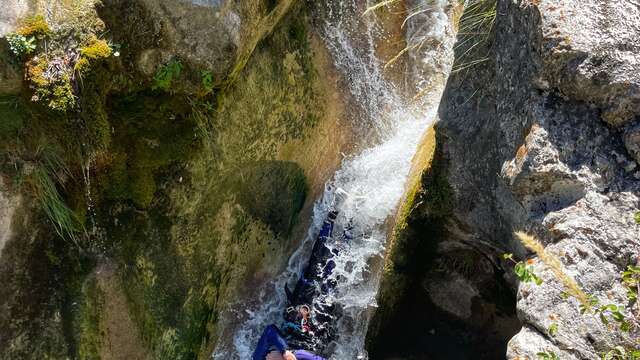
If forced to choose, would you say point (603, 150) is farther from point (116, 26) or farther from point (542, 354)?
point (116, 26)

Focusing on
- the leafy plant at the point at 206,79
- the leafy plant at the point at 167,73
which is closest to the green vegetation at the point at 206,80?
the leafy plant at the point at 206,79

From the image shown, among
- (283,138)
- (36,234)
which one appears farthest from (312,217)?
(36,234)

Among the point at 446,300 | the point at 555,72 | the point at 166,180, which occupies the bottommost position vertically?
the point at 446,300

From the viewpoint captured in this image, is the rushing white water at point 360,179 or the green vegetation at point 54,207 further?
the rushing white water at point 360,179

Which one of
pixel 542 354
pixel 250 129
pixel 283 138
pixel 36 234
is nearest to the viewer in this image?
pixel 542 354

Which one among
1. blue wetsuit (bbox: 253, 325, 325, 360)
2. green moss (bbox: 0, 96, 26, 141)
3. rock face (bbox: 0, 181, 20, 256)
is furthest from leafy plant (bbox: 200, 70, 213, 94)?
blue wetsuit (bbox: 253, 325, 325, 360)

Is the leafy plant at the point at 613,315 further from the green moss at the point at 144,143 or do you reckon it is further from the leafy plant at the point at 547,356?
the green moss at the point at 144,143
